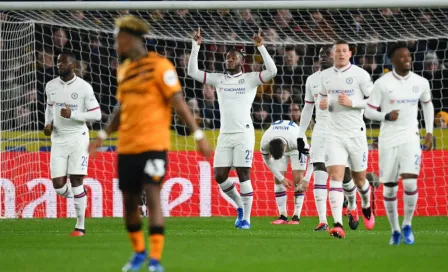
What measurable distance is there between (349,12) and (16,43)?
5.83 m

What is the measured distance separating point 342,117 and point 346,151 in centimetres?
40

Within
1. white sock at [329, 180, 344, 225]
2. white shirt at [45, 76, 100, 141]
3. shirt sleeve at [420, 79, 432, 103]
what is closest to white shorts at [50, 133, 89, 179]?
white shirt at [45, 76, 100, 141]

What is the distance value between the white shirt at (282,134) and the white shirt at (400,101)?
5.15 m

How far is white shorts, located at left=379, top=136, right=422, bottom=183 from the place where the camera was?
10.2 metres

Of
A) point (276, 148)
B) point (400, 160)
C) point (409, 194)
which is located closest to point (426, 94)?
point (400, 160)

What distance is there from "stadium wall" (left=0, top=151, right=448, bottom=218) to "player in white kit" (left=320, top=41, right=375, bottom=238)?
6.26 m

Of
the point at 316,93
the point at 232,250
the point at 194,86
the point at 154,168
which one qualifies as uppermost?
A: the point at 194,86

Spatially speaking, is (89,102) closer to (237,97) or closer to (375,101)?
(237,97)

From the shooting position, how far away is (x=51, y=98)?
12.9m

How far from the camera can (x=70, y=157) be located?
12.8m

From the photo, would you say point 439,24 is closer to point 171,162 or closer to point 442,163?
point 442,163

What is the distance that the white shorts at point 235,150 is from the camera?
46.2ft

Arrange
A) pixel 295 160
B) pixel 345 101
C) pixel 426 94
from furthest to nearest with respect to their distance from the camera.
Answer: pixel 295 160 < pixel 345 101 < pixel 426 94

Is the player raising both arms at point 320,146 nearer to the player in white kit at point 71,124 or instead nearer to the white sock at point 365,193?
the white sock at point 365,193
